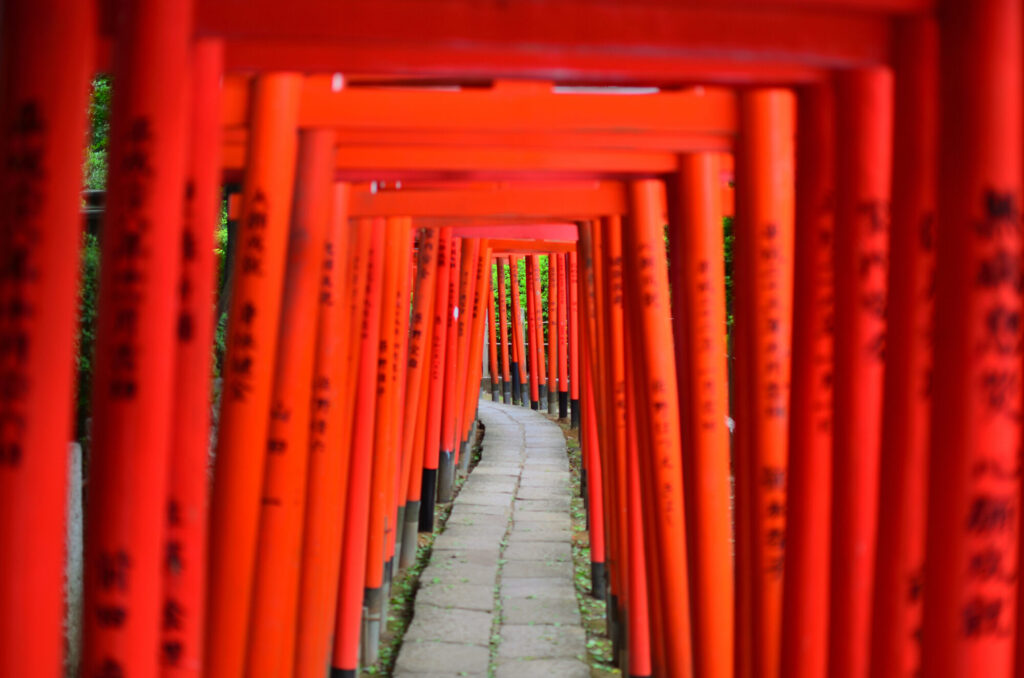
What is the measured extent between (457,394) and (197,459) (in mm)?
11135

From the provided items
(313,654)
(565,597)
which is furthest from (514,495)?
(313,654)

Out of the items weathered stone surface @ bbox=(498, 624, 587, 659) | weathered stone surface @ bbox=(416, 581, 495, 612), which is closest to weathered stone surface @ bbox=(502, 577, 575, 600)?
weathered stone surface @ bbox=(416, 581, 495, 612)

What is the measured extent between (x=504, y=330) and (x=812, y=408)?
21.4 m

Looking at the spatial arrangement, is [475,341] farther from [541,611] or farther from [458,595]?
[541,611]

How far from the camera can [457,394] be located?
44.4 feet

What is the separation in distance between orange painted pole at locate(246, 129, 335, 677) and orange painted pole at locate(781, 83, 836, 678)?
1.99 m

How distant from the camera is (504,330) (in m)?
23.7

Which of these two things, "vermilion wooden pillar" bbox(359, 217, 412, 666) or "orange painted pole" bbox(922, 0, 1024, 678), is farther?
"vermilion wooden pillar" bbox(359, 217, 412, 666)

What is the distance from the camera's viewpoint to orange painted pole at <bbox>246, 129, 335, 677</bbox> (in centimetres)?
366

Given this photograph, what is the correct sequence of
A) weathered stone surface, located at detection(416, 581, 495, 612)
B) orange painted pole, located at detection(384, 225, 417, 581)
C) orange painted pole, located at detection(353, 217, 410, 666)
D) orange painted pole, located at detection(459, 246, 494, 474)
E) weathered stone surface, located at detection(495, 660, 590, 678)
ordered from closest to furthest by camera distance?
weathered stone surface, located at detection(495, 660, 590, 678), orange painted pole, located at detection(353, 217, 410, 666), orange painted pole, located at detection(384, 225, 417, 581), weathered stone surface, located at detection(416, 581, 495, 612), orange painted pole, located at detection(459, 246, 494, 474)

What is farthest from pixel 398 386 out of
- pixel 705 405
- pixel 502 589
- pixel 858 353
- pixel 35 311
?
pixel 35 311

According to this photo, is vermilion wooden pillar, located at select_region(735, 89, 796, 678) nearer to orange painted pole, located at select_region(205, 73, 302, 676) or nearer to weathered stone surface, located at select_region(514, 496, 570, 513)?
orange painted pole, located at select_region(205, 73, 302, 676)

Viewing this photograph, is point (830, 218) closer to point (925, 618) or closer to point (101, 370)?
point (925, 618)

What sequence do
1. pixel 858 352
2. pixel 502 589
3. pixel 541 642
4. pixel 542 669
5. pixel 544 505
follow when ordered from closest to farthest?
1. pixel 858 352
2. pixel 542 669
3. pixel 541 642
4. pixel 502 589
5. pixel 544 505
